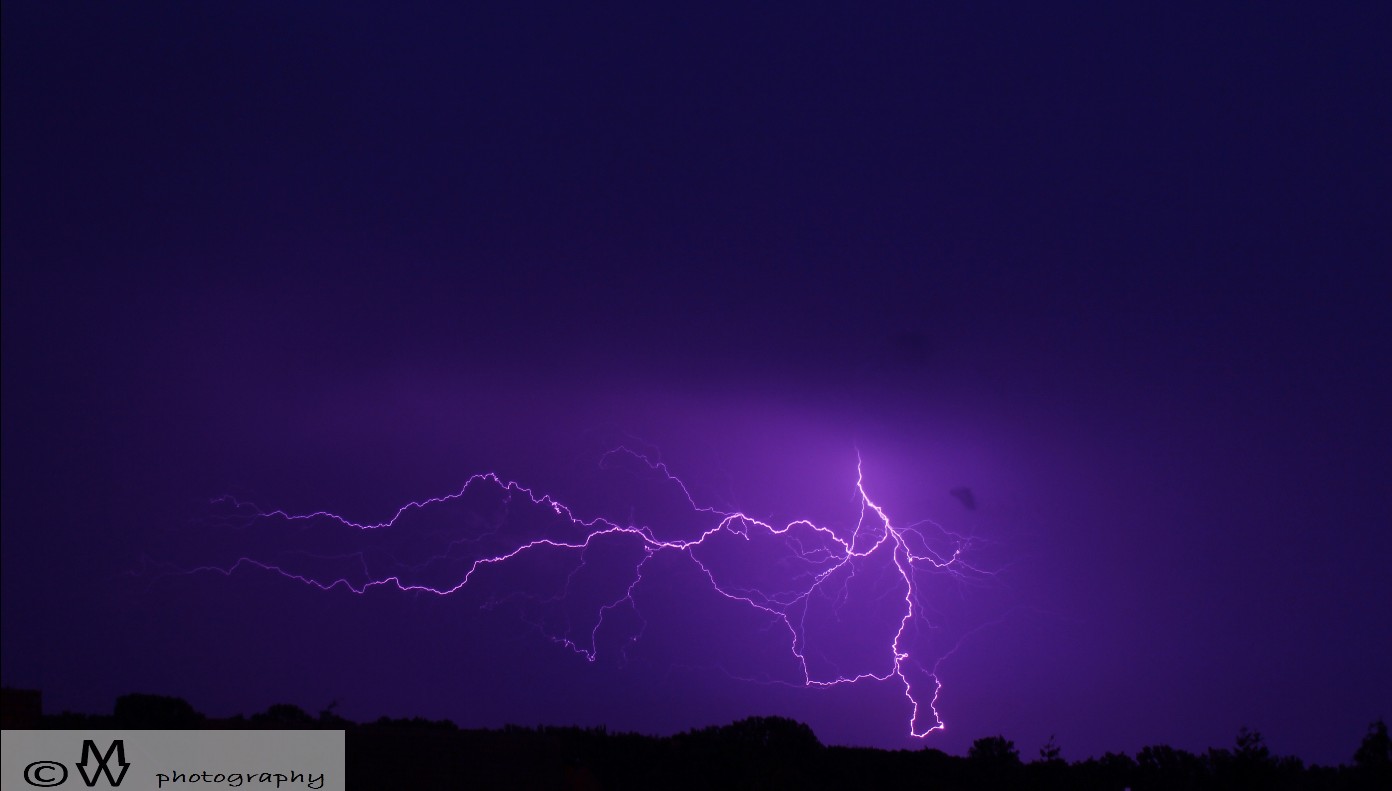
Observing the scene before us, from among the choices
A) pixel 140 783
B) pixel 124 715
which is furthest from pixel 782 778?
pixel 124 715

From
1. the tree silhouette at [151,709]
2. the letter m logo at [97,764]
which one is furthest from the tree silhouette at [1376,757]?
the tree silhouette at [151,709]

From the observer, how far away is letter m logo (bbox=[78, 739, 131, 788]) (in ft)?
31.8

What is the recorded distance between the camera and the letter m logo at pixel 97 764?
9703mm

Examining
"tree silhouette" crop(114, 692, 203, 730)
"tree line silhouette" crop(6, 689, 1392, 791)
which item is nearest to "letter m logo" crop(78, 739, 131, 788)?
"tree line silhouette" crop(6, 689, 1392, 791)

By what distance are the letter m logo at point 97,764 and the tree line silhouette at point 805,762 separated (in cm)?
681

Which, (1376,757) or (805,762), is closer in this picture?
(1376,757)

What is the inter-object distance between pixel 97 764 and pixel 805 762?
15.2 meters

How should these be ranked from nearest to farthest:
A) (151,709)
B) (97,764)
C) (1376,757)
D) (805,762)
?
1. (97,764)
2. (1376,757)
3. (805,762)
4. (151,709)

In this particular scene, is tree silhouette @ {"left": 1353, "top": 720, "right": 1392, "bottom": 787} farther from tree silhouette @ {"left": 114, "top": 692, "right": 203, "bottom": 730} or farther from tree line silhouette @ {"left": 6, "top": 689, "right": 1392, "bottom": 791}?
tree silhouette @ {"left": 114, "top": 692, "right": 203, "bottom": 730}

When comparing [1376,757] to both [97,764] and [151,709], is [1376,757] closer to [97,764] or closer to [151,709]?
[97,764]

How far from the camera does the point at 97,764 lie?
990 cm

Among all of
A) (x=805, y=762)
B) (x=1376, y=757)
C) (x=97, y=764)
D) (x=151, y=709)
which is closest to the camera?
(x=97, y=764)

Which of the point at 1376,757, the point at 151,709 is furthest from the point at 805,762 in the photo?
the point at 151,709

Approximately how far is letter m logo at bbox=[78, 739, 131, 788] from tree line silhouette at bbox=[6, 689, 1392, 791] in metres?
6.81
